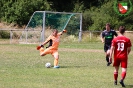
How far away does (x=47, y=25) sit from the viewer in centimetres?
4178

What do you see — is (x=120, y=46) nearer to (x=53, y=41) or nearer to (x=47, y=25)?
(x=53, y=41)

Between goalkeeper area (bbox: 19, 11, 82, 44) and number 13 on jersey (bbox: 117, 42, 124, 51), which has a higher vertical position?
number 13 on jersey (bbox: 117, 42, 124, 51)

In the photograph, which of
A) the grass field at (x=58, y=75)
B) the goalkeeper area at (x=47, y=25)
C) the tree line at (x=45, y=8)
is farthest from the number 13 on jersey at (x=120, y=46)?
the tree line at (x=45, y=8)

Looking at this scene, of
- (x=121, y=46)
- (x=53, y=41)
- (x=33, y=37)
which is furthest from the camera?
(x=33, y=37)

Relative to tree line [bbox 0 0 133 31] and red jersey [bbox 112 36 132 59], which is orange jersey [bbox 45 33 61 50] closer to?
red jersey [bbox 112 36 132 59]

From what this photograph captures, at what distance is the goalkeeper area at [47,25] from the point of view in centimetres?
3962

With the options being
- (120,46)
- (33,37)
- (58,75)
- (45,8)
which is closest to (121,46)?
(120,46)

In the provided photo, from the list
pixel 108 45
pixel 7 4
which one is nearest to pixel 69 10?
pixel 7 4

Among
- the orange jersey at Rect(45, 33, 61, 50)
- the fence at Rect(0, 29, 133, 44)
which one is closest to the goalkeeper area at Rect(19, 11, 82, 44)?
the fence at Rect(0, 29, 133, 44)

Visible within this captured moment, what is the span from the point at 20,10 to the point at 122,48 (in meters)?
40.3

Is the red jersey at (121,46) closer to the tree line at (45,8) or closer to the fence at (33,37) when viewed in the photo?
the fence at (33,37)

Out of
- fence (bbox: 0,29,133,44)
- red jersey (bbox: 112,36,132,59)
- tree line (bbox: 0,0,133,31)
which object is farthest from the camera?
tree line (bbox: 0,0,133,31)

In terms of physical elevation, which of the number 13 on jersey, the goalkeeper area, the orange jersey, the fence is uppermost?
the number 13 on jersey

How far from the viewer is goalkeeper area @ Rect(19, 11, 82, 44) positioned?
39.6 metres
